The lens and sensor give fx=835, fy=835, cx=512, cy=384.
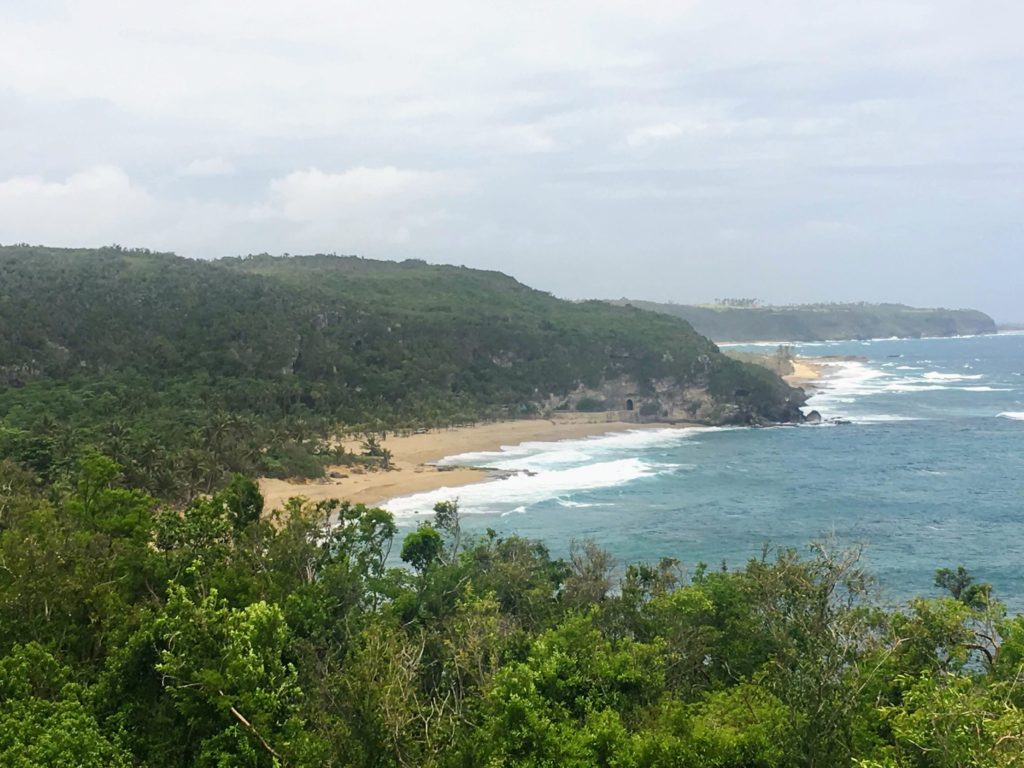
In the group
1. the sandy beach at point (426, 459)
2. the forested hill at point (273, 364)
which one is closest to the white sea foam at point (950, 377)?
the forested hill at point (273, 364)

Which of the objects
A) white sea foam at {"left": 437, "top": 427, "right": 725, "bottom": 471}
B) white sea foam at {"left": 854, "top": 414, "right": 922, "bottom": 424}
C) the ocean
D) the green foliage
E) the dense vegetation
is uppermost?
the dense vegetation

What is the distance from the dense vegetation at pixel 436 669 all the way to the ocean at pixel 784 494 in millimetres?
6060

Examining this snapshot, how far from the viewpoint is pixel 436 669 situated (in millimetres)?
23844

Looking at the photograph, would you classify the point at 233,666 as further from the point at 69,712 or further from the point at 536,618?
the point at 536,618

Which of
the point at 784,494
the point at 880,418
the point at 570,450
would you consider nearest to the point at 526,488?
the point at 784,494

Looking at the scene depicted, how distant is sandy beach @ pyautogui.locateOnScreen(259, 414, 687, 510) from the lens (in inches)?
2475

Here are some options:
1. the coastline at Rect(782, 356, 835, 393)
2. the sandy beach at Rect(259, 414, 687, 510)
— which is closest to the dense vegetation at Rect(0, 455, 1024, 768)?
the sandy beach at Rect(259, 414, 687, 510)

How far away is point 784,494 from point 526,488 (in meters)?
20.7

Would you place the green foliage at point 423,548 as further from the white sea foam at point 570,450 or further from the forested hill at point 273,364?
the white sea foam at point 570,450

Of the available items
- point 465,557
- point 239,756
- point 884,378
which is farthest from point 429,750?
point 884,378

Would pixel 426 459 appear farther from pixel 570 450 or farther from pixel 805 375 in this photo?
pixel 805 375

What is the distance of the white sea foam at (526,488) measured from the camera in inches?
2372

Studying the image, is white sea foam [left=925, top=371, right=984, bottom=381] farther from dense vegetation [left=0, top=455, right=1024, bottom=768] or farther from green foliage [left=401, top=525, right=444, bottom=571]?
dense vegetation [left=0, top=455, right=1024, bottom=768]

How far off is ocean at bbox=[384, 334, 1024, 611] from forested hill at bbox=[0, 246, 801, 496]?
1490 centimetres
